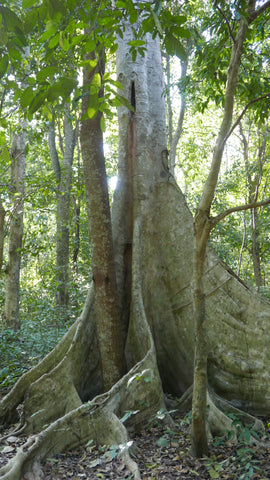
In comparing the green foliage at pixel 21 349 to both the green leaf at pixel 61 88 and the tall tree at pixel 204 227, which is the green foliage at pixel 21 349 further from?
the green leaf at pixel 61 88

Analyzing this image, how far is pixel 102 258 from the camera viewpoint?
426cm

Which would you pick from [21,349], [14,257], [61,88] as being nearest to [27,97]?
[61,88]

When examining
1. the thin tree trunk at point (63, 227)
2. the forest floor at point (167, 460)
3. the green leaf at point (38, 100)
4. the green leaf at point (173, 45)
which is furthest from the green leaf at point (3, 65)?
the thin tree trunk at point (63, 227)

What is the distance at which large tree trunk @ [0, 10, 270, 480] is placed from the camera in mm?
3760

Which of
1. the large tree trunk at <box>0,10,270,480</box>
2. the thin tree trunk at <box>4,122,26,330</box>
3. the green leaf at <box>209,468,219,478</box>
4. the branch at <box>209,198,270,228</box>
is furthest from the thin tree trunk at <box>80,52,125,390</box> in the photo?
the thin tree trunk at <box>4,122,26,330</box>

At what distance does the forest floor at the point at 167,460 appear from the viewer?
2994 mm

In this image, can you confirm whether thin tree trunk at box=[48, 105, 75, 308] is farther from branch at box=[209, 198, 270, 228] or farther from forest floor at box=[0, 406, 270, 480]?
branch at box=[209, 198, 270, 228]

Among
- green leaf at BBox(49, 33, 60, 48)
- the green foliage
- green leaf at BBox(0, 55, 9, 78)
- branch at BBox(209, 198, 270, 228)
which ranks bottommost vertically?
the green foliage

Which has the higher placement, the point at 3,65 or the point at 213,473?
the point at 3,65

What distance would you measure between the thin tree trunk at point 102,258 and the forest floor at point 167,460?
0.82 meters

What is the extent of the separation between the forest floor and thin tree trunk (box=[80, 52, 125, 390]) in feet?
2.69

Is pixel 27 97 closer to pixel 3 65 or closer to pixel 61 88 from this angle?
pixel 61 88

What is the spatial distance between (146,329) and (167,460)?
1401mm

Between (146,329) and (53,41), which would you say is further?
(146,329)
